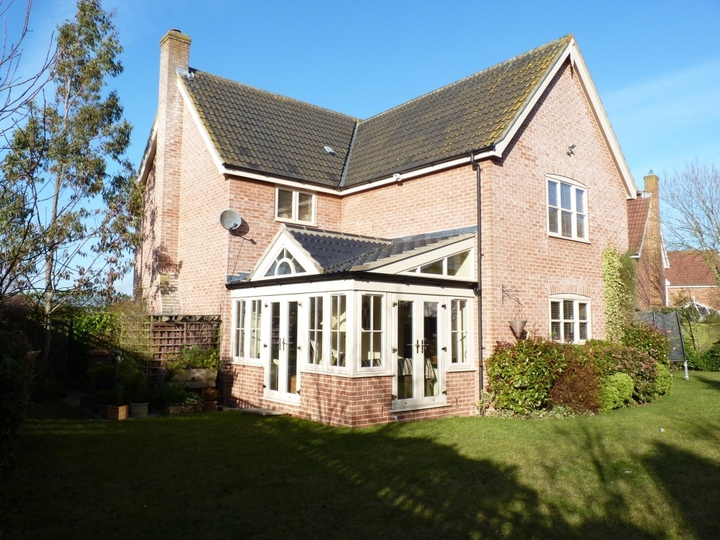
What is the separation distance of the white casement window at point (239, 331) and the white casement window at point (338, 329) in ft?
12.9

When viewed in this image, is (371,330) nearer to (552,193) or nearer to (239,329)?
(239,329)

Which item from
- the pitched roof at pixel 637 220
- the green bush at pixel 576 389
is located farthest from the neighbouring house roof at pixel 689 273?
the green bush at pixel 576 389

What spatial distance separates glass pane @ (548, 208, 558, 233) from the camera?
15.8 metres

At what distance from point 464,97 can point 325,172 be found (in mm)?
4815

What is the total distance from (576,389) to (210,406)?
887 cm

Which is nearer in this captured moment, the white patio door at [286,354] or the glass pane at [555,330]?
the white patio door at [286,354]

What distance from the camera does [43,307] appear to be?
17531 millimetres

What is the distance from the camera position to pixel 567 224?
16.3 meters

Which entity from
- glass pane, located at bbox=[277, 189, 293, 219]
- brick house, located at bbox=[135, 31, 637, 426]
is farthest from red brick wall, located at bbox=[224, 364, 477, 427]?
glass pane, located at bbox=[277, 189, 293, 219]

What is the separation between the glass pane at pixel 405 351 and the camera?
12.3 metres

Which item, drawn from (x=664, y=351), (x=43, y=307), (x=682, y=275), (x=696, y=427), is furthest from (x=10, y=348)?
(x=682, y=275)

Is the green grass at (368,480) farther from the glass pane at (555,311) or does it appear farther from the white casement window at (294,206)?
the white casement window at (294,206)

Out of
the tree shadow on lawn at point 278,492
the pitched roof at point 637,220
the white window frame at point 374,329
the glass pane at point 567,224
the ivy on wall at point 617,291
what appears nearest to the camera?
the tree shadow on lawn at point 278,492

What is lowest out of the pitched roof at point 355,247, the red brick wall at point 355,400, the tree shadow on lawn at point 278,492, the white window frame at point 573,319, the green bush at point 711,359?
the tree shadow on lawn at point 278,492
